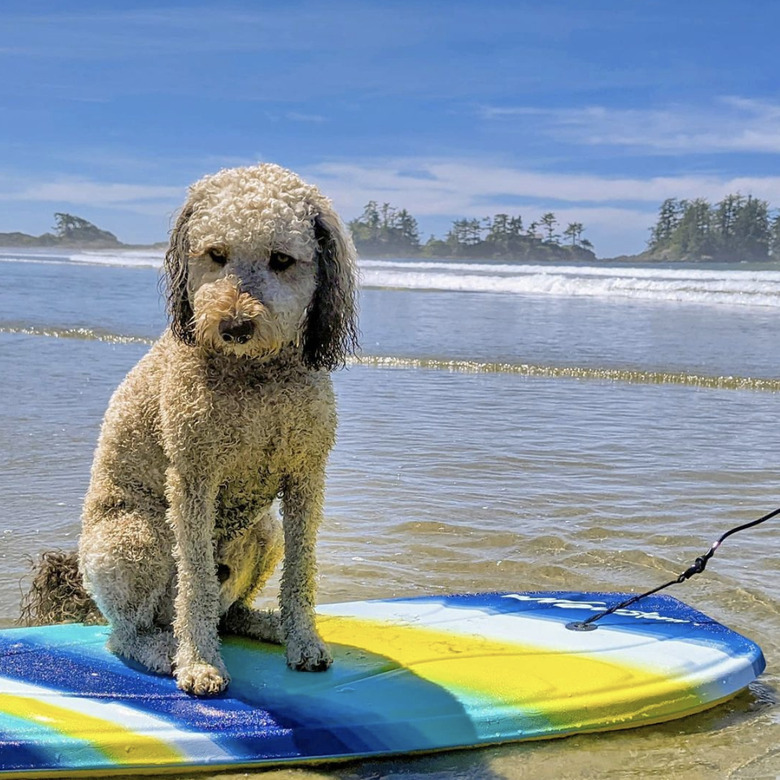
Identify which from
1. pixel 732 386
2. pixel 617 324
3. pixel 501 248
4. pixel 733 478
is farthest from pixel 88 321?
pixel 501 248

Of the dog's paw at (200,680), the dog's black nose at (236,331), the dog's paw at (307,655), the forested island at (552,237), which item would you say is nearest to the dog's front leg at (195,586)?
the dog's paw at (200,680)

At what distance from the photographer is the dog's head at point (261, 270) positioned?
2863 mm

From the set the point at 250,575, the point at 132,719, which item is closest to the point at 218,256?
the point at 250,575

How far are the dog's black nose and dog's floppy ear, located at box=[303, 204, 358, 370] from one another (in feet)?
1.07

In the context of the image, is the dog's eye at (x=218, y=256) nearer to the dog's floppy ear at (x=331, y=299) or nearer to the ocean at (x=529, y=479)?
the dog's floppy ear at (x=331, y=299)

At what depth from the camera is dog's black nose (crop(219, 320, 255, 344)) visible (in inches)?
111

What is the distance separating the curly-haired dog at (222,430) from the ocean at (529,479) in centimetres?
67

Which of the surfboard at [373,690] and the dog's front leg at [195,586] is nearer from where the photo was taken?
the surfboard at [373,690]

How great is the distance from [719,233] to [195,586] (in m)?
81.4

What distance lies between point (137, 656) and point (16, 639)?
1.71 ft

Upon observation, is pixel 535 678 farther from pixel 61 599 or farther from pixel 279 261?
pixel 61 599

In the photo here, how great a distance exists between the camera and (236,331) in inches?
111

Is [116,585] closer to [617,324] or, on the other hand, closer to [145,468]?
[145,468]

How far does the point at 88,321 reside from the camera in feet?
57.1
